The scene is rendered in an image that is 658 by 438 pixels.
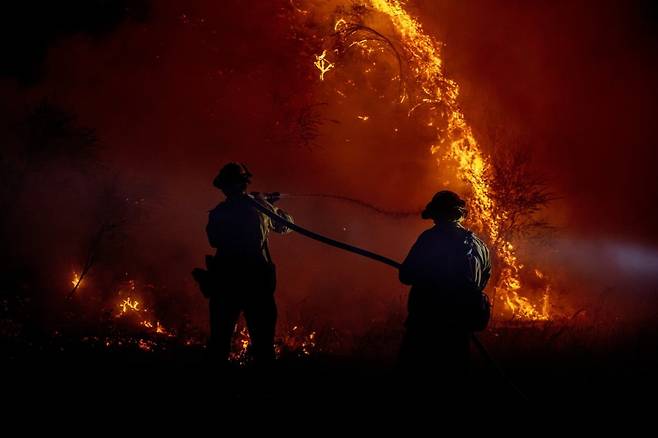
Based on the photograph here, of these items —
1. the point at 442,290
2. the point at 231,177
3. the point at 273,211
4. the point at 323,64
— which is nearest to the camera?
the point at 442,290

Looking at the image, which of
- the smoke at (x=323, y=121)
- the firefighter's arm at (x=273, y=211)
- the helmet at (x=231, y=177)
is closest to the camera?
the helmet at (x=231, y=177)

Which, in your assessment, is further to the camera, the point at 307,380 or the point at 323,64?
the point at 323,64

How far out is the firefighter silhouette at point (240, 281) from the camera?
5.41 m

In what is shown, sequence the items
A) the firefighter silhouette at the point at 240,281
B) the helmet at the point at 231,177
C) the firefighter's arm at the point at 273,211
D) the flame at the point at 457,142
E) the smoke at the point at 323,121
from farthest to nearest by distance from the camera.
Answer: the flame at the point at 457,142
the smoke at the point at 323,121
the firefighter's arm at the point at 273,211
the helmet at the point at 231,177
the firefighter silhouette at the point at 240,281

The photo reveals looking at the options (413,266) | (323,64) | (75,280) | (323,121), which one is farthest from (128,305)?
(413,266)

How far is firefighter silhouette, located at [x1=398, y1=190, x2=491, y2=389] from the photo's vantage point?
4492mm

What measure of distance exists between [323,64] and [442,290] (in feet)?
44.3

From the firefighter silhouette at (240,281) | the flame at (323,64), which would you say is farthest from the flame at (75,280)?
the flame at (323,64)

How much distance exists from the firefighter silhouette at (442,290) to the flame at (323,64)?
1297cm

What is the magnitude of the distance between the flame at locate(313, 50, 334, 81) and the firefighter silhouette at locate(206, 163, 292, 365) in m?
12.1

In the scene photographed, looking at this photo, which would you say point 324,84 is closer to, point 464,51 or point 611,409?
point 464,51

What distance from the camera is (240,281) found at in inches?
212

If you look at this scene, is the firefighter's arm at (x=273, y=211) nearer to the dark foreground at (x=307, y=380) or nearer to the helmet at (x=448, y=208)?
the dark foreground at (x=307, y=380)

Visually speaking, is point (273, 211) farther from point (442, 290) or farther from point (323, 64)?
point (323, 64)
